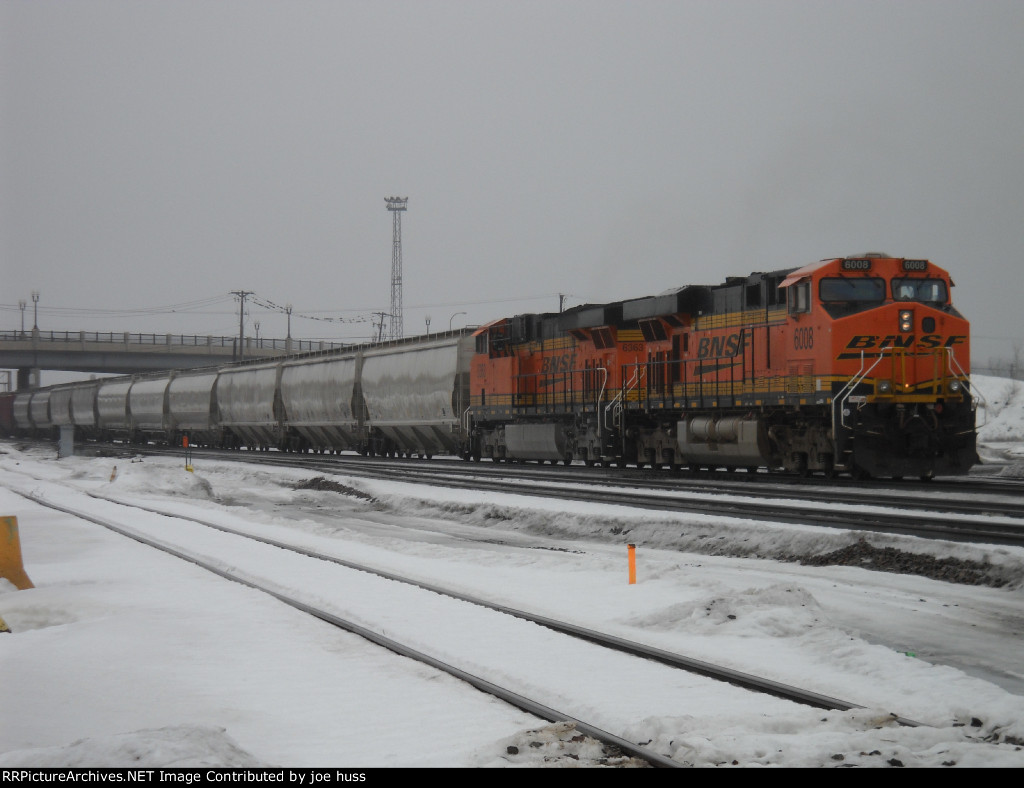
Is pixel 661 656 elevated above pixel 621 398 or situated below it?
below

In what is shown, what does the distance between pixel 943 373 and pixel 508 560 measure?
10.7 metres

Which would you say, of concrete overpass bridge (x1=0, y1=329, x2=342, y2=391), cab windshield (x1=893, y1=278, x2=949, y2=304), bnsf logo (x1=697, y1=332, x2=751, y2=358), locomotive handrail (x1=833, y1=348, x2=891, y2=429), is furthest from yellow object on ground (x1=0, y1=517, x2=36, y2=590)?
concrete overpass bridge (x1=0, y1=329, x2=342, y2=391)

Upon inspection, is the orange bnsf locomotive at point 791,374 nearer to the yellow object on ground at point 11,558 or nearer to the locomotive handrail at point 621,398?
the locomotive handrail at point 621,398

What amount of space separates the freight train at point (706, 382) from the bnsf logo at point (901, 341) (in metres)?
0.03

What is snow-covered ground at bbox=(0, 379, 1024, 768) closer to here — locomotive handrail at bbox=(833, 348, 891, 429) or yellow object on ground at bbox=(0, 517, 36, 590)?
yellow object on ground at bbox=(0, 517, 36, 590)

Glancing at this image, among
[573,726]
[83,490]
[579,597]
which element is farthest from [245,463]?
[573,726]

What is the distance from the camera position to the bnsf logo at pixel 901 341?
19031 mm

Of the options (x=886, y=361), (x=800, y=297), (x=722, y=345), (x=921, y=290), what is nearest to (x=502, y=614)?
(x=886, y=361)

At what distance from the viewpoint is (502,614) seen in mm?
8914

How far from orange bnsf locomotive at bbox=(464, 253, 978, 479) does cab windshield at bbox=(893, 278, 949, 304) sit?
3 centimetres

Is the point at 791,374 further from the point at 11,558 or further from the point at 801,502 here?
the point at 11,558

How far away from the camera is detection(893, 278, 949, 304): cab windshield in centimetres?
1969

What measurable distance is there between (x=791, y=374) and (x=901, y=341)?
207 cm

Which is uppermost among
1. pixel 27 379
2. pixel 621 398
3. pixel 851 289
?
pixel 27 379
